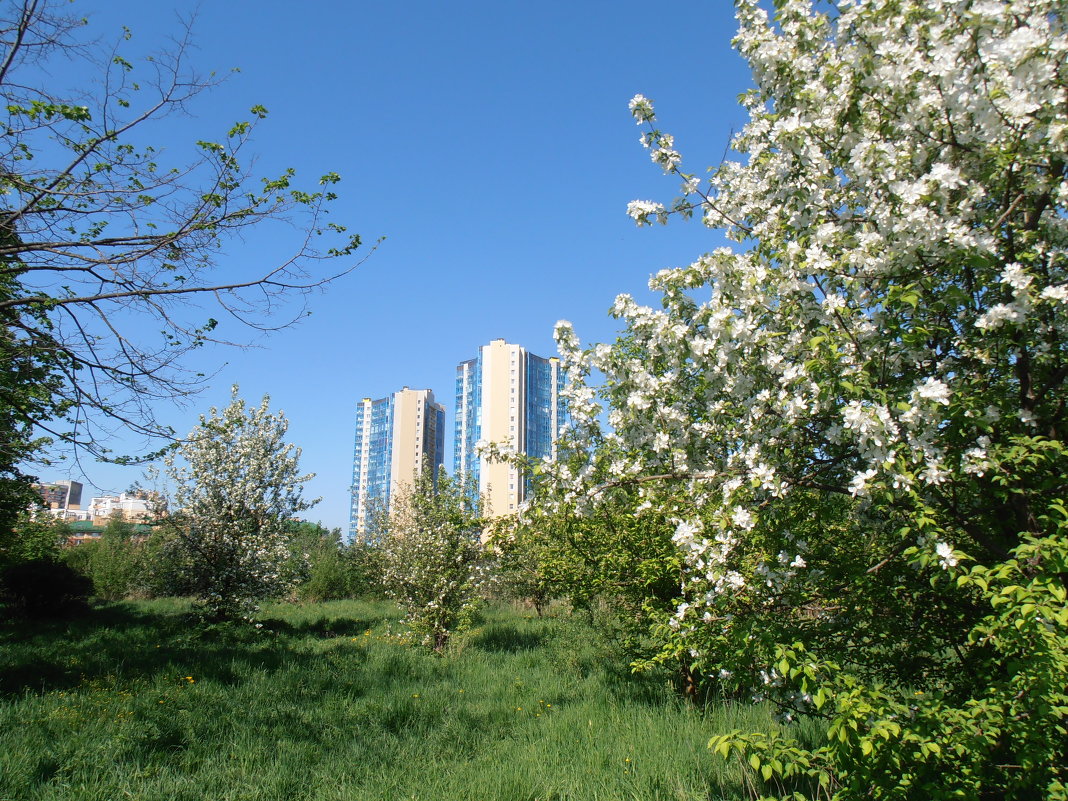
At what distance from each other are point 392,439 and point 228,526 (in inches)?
2470

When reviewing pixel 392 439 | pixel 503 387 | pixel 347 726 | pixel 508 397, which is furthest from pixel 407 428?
pixel 347 726

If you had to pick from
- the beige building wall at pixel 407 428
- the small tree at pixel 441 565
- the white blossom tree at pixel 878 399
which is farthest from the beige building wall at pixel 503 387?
the white blossom tree at pixel 878 399

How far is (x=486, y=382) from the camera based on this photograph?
64.8 meters

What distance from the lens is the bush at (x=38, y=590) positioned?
20578mm

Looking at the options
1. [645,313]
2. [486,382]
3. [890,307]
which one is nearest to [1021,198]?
[890,307]

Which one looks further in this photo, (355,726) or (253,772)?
(355,726)

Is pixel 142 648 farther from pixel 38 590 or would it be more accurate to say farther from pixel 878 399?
pixel 878 399

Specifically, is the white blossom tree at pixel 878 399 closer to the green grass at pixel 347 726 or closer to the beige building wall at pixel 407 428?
the green grass at pixel 347 726

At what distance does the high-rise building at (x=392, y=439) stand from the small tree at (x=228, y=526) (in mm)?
51894

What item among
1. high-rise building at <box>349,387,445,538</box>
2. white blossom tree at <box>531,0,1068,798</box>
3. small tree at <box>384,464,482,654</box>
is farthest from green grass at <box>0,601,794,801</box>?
high-rise building at <box>349,387,445,538</box>

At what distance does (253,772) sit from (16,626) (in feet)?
56.0

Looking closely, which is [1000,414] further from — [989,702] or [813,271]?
[989,702]

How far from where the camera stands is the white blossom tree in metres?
2.93

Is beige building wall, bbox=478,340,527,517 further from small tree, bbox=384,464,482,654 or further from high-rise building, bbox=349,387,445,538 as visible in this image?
small tree, bbox=384,464,482,654
